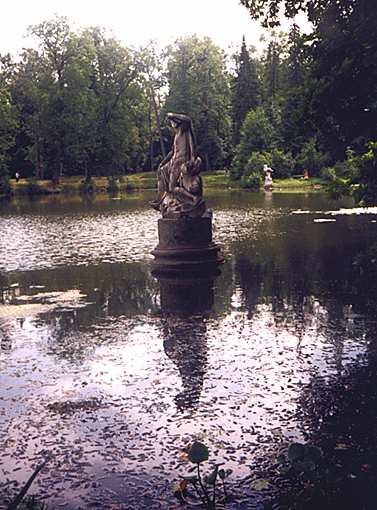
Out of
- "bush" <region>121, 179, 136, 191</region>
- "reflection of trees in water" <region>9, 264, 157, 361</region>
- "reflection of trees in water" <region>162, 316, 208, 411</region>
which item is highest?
"reflection of trees in water" <region>162, 316, 208, 411</region>

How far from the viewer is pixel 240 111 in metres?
82.3

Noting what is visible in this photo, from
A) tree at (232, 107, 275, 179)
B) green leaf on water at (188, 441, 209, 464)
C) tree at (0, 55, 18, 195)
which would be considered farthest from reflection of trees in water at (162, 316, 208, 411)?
tree at (232, 107, 275, 179)

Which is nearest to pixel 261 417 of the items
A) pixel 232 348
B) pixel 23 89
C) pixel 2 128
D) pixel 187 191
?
pixel 232 348

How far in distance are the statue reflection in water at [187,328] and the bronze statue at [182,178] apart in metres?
1.93

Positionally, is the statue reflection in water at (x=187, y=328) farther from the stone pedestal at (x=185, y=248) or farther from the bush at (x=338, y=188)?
the bush at (x=338, y=188)

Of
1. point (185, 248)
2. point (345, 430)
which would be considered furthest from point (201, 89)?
point (345, 430)

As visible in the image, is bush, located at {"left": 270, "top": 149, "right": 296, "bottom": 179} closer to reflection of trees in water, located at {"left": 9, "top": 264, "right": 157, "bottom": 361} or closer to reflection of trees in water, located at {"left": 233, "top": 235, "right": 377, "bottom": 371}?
reflection of trees in water, located at {"left": 233, "top": 235, "right": 377, "bottom": 371}

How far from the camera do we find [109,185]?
63.4 meters

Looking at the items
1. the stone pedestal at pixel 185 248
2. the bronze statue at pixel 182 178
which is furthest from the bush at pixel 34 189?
the stone pedestal at pixel 185 248

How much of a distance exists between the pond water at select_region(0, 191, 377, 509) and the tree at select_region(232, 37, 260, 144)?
2620 inches

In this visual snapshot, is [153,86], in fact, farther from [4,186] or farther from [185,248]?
[185,248]

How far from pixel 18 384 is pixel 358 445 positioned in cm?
353

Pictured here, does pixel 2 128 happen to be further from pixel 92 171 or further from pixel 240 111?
pixel 240 111

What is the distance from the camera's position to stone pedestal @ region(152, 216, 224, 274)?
46.8ft
